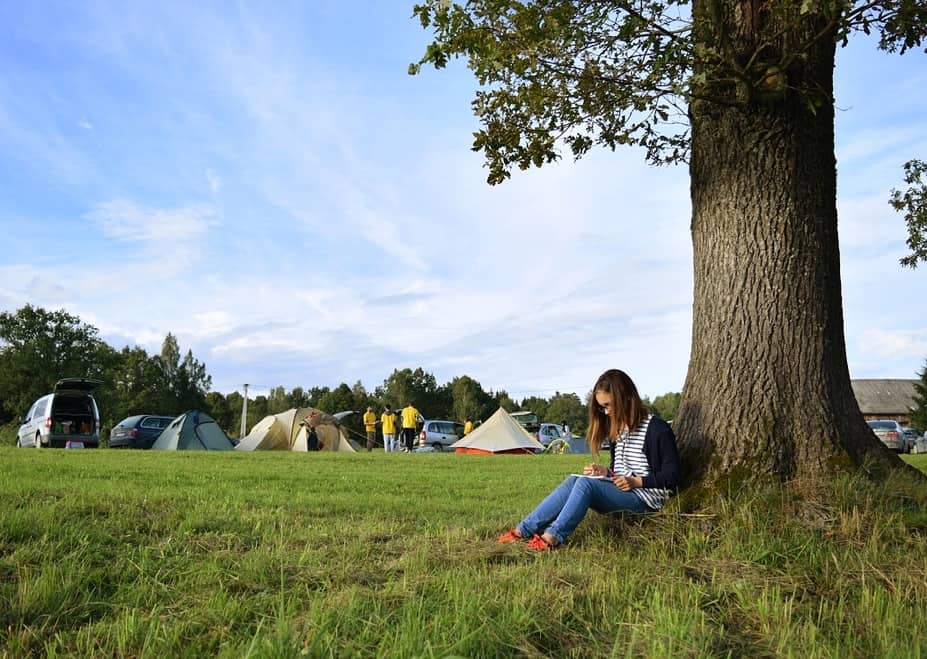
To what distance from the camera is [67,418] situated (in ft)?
70.0

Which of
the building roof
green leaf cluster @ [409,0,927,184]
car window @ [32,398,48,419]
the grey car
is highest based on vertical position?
the building roof

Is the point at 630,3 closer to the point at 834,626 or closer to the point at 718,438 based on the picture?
the point at 718,438

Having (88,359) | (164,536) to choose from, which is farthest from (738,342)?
(88,359)

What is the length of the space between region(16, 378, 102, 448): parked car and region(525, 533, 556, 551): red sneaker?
19104 millimetres

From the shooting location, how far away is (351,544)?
4770 millimetres

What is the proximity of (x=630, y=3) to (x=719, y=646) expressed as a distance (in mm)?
3983

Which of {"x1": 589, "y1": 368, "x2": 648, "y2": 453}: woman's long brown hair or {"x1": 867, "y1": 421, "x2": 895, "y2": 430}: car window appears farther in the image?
{"x1": 867, "y1": 421, "x2": 895, "y2": 430}: car window

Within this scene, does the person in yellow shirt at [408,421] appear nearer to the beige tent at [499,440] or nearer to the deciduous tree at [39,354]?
the beige tent at [499,440]

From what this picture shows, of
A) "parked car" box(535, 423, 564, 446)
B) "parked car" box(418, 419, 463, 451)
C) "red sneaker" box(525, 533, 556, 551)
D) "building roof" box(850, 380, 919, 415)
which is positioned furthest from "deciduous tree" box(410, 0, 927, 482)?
"building roof" box(850, 380, 919, 415)

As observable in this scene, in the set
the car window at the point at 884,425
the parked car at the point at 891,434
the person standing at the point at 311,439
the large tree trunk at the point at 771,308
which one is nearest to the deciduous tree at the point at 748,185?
the large tree trunk at the point at 771,308

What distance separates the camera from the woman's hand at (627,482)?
468 centimetres

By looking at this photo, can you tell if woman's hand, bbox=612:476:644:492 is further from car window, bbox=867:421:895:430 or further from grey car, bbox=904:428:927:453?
grey car, bbox=904:428:927:453

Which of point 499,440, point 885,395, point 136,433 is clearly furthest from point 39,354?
point 885,395

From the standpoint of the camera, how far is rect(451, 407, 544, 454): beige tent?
2588cm
